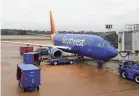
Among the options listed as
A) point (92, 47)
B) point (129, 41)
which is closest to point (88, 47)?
point (92, 47)

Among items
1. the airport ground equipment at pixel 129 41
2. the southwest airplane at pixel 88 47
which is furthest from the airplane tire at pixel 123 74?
the southwest airplane at pixel 88 47

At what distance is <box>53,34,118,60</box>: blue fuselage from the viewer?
77.0 ft

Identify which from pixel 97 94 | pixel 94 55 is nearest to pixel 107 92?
pixel 97 94

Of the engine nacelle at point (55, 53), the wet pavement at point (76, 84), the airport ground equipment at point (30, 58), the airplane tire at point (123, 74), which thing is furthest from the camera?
the engine nacelle at point (55, 53)

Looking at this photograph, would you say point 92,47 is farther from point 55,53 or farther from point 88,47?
point 55,53

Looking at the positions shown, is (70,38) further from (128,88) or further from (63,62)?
(128,88)

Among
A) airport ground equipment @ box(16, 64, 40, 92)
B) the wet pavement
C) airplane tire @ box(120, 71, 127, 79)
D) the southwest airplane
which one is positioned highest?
the southwest airplane

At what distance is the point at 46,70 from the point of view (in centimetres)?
2286

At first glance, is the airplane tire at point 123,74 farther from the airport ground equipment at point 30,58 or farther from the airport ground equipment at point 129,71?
the airport ground equipment at point 30,58

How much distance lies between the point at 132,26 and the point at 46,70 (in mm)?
9836

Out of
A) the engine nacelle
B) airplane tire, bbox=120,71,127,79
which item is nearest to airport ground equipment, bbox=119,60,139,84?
airplane tire, bbox=120,71,127,79

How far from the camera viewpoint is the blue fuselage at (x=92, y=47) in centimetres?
2348

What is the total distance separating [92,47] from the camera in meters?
25.0

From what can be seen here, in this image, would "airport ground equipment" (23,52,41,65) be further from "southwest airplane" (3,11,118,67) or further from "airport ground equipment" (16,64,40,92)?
"airport ground equipment" (16,64,40,92)
